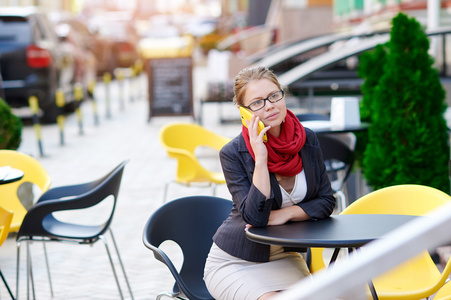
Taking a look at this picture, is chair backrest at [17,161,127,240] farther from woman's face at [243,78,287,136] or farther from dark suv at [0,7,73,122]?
dark suv at [0,7,73,122]

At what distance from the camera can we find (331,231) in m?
2.76

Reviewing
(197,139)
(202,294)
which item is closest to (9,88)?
(197,139)

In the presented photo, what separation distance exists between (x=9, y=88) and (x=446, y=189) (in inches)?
359

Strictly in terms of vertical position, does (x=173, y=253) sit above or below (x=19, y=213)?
below

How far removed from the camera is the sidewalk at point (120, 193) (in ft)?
16.5

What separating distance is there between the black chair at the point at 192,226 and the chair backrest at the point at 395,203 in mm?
489

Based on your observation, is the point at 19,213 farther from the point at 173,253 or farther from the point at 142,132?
the point at 142,132

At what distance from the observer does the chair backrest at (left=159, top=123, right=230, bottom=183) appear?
6230mm

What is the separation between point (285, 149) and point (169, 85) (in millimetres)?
10744

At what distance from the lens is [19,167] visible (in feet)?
16.4

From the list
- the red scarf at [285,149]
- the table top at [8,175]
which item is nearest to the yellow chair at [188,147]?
the table top at [8,175]

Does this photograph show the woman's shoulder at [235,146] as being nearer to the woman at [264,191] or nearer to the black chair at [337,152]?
the woman at [264,191]

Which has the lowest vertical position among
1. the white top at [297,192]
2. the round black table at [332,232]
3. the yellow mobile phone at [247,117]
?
the round black table at [332,232]


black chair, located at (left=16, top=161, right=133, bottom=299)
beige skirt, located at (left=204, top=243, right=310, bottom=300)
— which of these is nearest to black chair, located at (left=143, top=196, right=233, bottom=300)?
beige skirt, located at (left=204, top=243, right=310, bottom=300)
